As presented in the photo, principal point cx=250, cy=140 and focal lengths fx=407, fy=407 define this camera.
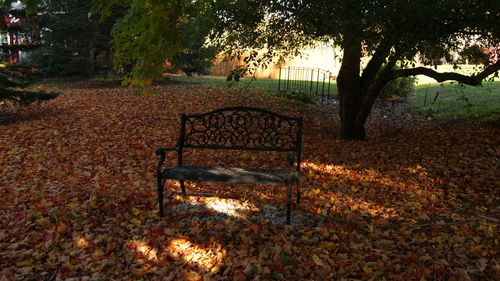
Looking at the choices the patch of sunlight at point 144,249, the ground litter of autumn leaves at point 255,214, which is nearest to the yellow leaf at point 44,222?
the ground litter of autumn leaves at point 255,214

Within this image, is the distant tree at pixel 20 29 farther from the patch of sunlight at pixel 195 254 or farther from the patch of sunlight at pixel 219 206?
the patch of sunlight at pixel 195 254

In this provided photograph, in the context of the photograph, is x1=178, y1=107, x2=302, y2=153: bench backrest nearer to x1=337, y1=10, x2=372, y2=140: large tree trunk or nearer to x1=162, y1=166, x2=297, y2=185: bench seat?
x1=162, y1=166, x2=297, y2=185: bench seat

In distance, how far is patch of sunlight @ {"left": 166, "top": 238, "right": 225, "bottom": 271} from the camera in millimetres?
3426

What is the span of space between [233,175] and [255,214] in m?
0.58

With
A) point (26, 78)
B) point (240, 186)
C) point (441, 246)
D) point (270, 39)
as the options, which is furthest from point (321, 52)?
point (441, 246)

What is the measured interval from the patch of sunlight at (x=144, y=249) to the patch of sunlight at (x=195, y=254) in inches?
5.2

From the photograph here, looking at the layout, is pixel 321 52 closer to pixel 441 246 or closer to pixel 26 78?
pixel 26 78

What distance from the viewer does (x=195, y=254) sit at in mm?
3559

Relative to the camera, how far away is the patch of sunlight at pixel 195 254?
11.2ft

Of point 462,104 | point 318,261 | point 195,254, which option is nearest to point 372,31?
point 318,261

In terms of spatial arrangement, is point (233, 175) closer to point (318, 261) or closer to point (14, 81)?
point (318, 261)

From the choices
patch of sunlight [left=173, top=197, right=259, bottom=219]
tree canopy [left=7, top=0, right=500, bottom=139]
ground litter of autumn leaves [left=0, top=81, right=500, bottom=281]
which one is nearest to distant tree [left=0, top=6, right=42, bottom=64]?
ground litter of autumn leaves [left=0, top=81, right=500, bottom=281]

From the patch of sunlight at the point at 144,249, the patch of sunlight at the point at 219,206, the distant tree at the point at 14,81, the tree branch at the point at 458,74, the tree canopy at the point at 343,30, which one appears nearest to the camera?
the patch of sunlight at the point at 144,249

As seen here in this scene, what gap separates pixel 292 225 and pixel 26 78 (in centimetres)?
805
